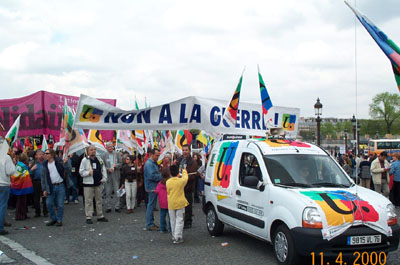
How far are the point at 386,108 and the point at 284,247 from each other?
9023 centimetres

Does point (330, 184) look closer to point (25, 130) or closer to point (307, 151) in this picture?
point (307, 151)

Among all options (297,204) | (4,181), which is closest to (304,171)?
(297,204)

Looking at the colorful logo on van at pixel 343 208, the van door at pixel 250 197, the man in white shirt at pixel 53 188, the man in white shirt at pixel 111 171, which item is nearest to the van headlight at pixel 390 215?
the colorful logo on van at pixel 343 208

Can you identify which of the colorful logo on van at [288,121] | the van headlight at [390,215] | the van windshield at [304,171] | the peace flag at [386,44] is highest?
the peace flag at [386,44]

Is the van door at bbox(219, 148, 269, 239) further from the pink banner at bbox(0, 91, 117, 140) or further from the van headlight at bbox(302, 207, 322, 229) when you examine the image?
the pink banner at bbox(0, 91, 117, 140)

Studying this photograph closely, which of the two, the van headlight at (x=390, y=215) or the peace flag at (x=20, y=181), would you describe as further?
the peace flag at (x=20, y=181)

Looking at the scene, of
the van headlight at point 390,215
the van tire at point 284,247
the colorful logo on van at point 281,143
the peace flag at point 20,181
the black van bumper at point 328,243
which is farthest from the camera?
the peace flag at point 20,181

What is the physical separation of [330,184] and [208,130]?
447cm

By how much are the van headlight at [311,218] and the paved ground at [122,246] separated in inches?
52.8

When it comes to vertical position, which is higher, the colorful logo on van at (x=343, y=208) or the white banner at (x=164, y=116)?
the white banner at (x=164, y=116)

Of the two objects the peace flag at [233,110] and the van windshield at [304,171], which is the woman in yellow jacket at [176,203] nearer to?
the van windshield at [304,171]

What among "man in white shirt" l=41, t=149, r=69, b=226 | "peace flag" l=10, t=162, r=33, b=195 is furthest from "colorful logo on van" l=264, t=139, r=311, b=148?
"peace flag" l=10, t=162, r=33, b=195

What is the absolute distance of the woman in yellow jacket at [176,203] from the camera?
8.44 m

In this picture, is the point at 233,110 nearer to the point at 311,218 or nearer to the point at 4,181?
the point at 311,218
